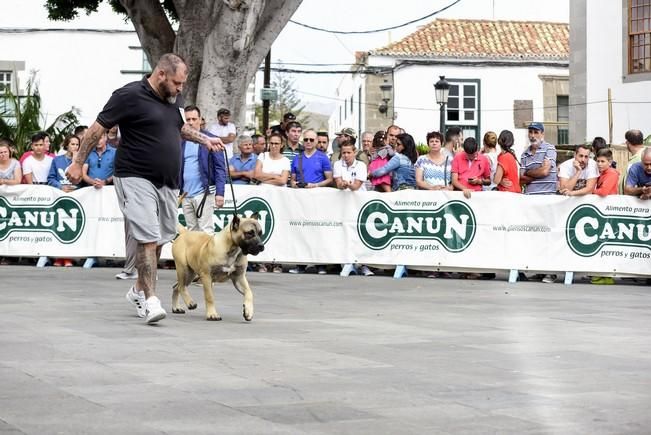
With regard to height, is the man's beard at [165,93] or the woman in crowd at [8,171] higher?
the man's beard at [165,93]

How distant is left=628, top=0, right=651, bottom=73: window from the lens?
1331 inches

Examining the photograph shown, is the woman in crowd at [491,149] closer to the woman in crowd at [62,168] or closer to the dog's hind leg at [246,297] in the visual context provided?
the woman in crowd at [62,168]

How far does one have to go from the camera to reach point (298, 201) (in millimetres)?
17328

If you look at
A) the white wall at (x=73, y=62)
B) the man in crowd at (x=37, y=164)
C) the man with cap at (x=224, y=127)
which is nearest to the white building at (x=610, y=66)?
the white wall at (x=73, y=62)

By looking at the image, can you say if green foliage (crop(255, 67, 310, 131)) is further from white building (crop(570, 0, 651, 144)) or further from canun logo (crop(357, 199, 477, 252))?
canun logo (crop(357, 199, 477, 252))

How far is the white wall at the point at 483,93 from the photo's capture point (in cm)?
5644

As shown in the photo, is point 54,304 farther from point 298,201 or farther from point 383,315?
point 298,201

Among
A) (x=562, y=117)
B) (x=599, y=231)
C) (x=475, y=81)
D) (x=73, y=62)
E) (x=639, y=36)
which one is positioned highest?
(x=475, y=81)

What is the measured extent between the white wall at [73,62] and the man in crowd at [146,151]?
33866mm

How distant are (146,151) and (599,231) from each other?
25.7 ft

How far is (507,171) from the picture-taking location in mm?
16984

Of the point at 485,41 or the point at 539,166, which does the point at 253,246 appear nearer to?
the point at 539,166

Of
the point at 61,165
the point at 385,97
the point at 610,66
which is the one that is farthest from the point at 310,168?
the point at 385,97

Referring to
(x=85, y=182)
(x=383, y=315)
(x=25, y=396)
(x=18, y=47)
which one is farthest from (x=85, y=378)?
(x=18, y=47)
